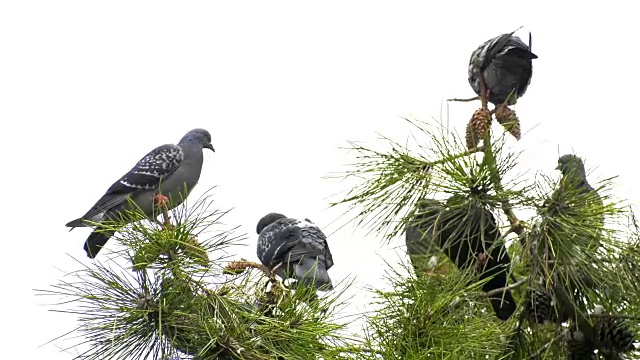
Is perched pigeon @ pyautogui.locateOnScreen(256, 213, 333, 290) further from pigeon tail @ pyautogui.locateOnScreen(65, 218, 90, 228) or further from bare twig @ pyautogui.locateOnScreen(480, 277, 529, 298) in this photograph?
pigeon tail @ pyautogui.locateOnScreen(65, 218, 90, 228)

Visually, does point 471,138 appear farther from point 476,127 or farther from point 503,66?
point 503,66

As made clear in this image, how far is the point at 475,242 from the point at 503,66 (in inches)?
28.7

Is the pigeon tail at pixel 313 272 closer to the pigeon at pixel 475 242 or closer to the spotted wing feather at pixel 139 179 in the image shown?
the pigeon at pixel 475 242

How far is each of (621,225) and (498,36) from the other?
893 mm

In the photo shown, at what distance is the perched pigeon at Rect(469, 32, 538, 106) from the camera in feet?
13.4

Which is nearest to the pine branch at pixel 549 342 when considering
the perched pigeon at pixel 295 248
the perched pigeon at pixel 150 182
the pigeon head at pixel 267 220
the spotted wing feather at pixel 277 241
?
the perched pigeon at pixel 295 248

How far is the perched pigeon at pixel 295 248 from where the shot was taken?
15.5ft

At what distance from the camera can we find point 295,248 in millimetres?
4742

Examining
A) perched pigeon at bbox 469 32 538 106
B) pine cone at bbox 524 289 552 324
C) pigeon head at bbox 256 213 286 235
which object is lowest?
pine cone at bbox 524 289 552 324

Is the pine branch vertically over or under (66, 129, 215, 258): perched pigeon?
under

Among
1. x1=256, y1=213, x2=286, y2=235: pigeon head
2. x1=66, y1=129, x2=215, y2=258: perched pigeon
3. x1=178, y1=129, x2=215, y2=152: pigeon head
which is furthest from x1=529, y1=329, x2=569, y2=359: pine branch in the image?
x1=178, y1=129, x2=215, y2=152: pigeon head

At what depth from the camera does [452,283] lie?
138 inches

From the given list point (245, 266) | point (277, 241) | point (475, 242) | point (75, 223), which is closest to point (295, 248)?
point (277, 241)

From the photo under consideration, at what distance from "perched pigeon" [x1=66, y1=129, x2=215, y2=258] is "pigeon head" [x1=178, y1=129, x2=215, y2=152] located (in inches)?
1.6
